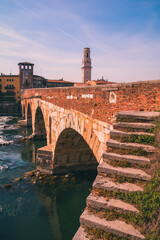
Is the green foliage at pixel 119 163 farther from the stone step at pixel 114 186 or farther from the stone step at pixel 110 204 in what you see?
the stone step at pixel 110 204

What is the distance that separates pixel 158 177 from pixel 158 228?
0.67 metres

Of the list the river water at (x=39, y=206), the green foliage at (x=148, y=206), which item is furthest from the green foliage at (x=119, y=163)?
the river water at (x=39, y=206)

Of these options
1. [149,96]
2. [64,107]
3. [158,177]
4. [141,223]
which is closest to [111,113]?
[149,96]

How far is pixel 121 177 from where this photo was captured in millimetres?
3156

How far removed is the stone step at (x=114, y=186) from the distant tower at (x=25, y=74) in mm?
51699

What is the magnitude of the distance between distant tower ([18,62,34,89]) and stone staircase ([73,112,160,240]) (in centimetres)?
5102

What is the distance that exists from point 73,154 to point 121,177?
11294 mm

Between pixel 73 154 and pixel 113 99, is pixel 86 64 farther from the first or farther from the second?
pixel 113 99

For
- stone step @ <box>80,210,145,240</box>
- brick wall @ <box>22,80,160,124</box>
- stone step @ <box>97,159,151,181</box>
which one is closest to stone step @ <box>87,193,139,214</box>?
stone step @ <box>80,210,145,240</box>

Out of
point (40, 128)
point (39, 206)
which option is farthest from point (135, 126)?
point (40, 128)

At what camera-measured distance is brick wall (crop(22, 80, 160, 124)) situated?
453cm

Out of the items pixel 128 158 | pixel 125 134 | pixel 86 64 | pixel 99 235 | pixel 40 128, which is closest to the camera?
pixel 99 235

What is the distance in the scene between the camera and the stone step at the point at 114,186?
2.91 meters

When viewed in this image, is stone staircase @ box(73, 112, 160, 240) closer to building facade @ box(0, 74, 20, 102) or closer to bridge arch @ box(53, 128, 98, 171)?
bridge arch @ box(53, 128, 98, 171)
